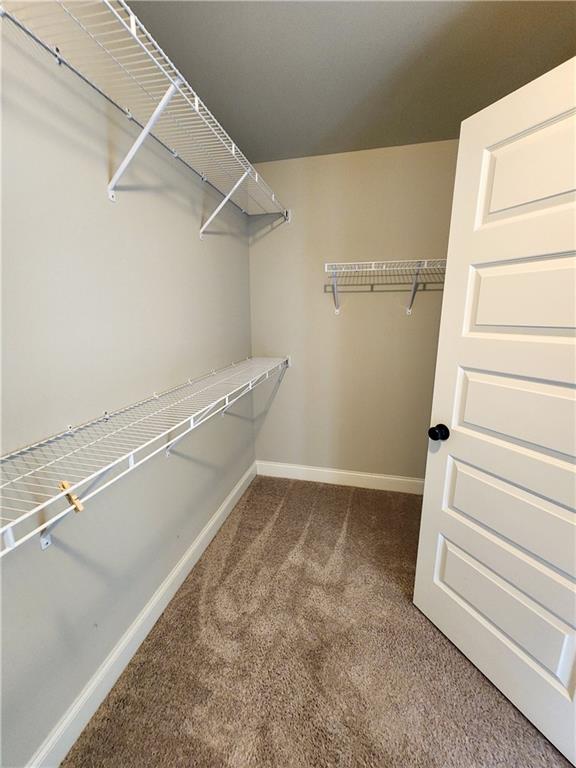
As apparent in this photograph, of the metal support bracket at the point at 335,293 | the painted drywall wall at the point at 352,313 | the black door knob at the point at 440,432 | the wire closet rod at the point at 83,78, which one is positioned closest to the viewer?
the wire closet rod at the point at 83,78

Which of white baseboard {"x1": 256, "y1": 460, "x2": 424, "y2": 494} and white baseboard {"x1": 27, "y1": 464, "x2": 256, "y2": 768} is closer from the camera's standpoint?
white baseboard {"x1": 27, "y1": 464, "x2": 256, "y2": 768}

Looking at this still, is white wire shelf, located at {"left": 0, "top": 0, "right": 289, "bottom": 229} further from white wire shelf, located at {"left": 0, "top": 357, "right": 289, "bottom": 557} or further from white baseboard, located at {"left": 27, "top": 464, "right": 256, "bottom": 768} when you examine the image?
white baseboard, located at {"left": 27, "top": 464, "right": 256, "bottom": 768}

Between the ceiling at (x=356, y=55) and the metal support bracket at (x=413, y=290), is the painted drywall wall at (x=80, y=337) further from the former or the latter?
the metal support bracket at (x=413, y=290)

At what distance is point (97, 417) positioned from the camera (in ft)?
3.56

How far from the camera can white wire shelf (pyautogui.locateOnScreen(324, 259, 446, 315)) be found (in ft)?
6.60

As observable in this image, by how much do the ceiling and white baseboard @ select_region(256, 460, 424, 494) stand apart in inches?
89.4

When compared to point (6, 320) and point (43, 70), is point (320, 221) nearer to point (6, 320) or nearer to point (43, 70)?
point (43, 70)

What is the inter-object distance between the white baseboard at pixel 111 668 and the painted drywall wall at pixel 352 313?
1.15 m

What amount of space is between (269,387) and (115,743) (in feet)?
6.27

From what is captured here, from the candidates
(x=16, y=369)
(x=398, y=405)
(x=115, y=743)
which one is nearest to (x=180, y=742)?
(x=115, y=743)

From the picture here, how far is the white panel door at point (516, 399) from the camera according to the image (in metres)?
0.90

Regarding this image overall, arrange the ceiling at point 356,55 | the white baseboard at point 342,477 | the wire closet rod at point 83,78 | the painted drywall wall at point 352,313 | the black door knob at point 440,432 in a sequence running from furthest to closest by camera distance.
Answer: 1. the white baseboard at point 342,477
2. the painted drywall wall at point 352,313
3. the black door knob at point 440,432
4. the ceiling at point 356,55
5. the wire closet rod at point 83,78

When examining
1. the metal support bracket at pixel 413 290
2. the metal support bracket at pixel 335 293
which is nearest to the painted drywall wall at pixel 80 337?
the metal support bracket at pixel 335 293

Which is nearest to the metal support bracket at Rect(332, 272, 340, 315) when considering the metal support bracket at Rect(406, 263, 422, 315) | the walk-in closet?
the metal support bracket at Rect(406, 263, 422, 315)
